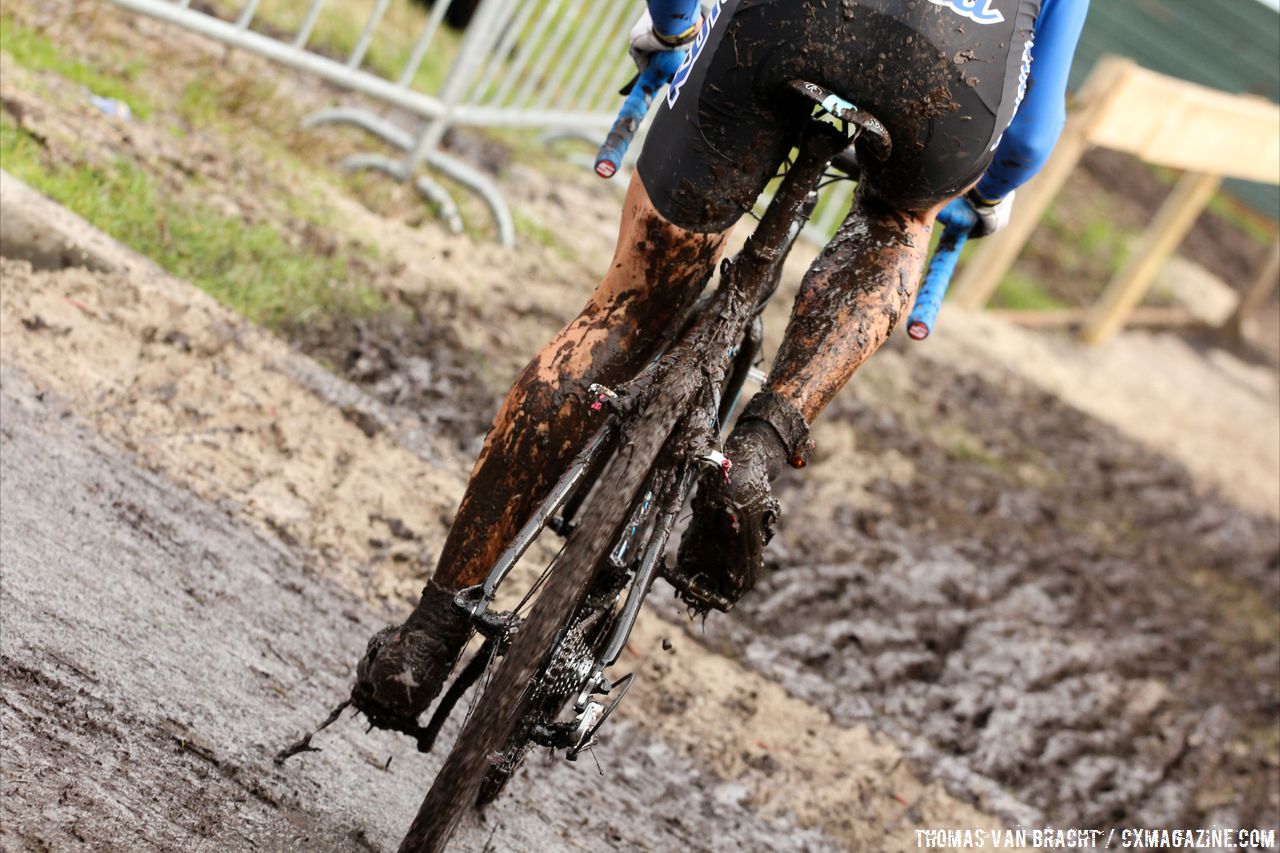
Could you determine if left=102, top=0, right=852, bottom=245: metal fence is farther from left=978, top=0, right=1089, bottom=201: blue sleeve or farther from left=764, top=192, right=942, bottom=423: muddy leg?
left=978, top=0, right=1089, bottom=201: blue sleeve

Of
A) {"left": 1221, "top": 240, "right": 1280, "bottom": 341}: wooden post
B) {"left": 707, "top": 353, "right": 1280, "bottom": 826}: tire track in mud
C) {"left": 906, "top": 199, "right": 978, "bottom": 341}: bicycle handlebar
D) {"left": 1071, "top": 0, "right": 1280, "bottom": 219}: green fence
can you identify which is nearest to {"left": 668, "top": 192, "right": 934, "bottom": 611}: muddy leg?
{"left": 906, "top": 199, "right": 978, "bottom": 341}: bicycle handlebar

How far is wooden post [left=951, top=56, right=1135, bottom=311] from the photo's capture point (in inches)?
331

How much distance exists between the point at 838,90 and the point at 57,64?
3.91 meters

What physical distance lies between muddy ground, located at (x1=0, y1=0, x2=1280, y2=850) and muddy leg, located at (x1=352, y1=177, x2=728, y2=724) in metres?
0.33

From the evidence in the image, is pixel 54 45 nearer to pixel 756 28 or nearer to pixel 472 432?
pixel 472 432

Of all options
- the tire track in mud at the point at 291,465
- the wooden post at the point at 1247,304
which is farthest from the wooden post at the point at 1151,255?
the tire track in mud at the point at 291,465

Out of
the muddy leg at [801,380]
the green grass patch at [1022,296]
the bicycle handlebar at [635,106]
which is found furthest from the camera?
the green grass patch at [1022,296]

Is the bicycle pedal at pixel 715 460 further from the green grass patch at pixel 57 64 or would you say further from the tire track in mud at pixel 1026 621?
the green grass patch at pixel 57 64

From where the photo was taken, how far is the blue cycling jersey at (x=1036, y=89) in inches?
99.0

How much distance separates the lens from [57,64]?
205 inches

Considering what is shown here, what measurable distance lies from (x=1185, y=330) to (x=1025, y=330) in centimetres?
355

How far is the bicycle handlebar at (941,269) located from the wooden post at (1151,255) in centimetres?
737

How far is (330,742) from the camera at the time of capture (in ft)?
9.44

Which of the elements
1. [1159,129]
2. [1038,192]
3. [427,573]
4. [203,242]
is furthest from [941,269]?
[1038,192]
